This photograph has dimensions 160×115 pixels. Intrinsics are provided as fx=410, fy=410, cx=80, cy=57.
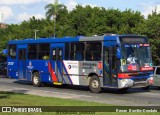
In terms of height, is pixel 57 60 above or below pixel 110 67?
above

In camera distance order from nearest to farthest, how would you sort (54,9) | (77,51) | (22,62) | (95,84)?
(95,84) → (77,51) → (22,62) → (54,9)

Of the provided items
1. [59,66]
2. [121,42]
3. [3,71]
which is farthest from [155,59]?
[121,42]

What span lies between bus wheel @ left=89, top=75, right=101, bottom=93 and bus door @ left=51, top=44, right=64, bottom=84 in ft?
9.35

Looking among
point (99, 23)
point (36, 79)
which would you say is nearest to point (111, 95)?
point (36, 79)

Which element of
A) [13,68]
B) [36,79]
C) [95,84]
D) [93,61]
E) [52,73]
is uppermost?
[93,61]

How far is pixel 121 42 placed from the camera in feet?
66.4

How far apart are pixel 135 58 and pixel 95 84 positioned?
101 inches

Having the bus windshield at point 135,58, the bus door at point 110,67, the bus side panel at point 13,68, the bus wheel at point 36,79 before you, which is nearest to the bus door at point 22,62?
the bus side panel at point 13,68

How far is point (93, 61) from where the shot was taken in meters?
21.5

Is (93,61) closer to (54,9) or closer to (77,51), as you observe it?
(77,51)

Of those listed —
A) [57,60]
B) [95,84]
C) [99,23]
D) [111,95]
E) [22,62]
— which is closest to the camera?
[111,95]

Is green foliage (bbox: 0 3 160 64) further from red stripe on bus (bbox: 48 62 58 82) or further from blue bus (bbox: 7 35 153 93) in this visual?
red stripe on bus (bbox: 48 62 58 82)

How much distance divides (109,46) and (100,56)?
0.82 m

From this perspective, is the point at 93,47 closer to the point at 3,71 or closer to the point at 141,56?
the point at 141,56
